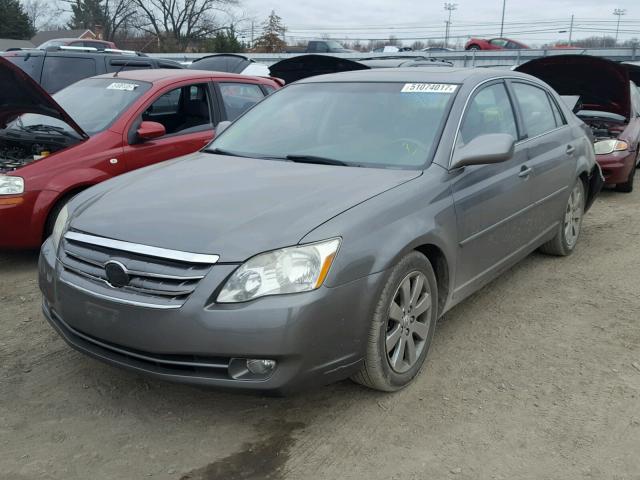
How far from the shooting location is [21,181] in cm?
475

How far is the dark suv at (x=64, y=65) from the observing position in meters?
8.79

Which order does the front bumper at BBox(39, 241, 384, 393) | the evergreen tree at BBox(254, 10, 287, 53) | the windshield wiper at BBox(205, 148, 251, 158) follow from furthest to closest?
the evergreen tree at BBox(254, 10, 287, 53) < the windshield wiper at BBox(205, 148, 251, 158) < the front bumper at BBox(39, 241, 384, 393)

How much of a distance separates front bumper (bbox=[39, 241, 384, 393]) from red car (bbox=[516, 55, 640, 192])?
5796 millimetres

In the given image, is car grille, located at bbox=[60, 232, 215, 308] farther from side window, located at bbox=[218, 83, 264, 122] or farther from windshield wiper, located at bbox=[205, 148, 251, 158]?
side window, located at bbox=[218, 83, 264, 122]

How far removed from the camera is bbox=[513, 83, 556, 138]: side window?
452cm

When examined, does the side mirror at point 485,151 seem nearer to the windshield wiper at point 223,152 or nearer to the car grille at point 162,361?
the windshield wiper at point 223,152

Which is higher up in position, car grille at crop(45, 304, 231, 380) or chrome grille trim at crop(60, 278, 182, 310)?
chrome grille trim at crop(60, 278, 182, 310)

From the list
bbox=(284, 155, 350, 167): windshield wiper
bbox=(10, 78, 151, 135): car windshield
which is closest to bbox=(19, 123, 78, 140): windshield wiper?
bbox=(10, 78, 151, 135): car windshield

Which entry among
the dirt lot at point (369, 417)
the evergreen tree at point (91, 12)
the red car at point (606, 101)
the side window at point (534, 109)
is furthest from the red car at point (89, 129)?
the evergreen tree at point (91, 12)

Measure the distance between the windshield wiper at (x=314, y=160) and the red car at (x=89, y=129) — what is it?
2198 millimetres

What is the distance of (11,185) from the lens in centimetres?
473

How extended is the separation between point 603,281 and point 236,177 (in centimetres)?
306

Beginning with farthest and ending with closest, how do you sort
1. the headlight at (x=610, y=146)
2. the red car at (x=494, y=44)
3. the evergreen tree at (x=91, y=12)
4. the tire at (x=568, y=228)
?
the evergreen tree at (x=91, y=12)
the red car at (x=494, y=44)
the headlight at (x=610, y=146)
the tire at (x=568, y=228)

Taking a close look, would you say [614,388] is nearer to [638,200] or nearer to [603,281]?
[603,281]
